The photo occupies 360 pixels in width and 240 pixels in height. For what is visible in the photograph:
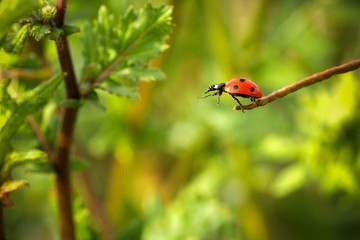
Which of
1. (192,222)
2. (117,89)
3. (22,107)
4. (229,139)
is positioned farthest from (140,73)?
(229,139)

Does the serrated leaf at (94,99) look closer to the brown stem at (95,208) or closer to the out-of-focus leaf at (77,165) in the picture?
the out-of-focus leaf at (77,165)

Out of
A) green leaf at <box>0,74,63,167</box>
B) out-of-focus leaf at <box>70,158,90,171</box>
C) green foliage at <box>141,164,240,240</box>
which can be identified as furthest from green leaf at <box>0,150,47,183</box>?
green foliage at <box>141,164,240,240</box>

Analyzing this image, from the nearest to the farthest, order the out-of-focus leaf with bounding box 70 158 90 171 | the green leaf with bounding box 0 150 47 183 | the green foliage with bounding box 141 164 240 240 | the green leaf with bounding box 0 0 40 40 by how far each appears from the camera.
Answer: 1. the green leaf with bounding box 0 0 40 40
2. the green leaf with bounding box 0 150 47 183
3. the out-of-focus leaf with bounding box 70 158 90 171
4. the green foliage with bounding box 141 164 240 240


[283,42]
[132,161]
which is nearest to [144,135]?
[132,161]

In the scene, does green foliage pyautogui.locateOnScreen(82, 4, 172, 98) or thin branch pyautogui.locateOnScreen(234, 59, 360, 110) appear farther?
green foliage pyautogui.locateOnScreen(82, 4, 172, 98)

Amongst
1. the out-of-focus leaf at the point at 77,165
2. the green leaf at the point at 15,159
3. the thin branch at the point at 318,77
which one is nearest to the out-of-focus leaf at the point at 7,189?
the green leaf at the point at 15,159

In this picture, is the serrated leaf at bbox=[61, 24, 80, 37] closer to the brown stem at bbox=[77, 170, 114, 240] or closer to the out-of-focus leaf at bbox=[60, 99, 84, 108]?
the out-of-focus leaf at bbox=[60, 99, 84, 108]

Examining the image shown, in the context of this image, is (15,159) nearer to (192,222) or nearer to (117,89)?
(117,89)
